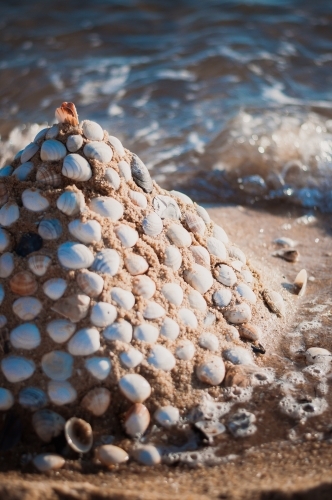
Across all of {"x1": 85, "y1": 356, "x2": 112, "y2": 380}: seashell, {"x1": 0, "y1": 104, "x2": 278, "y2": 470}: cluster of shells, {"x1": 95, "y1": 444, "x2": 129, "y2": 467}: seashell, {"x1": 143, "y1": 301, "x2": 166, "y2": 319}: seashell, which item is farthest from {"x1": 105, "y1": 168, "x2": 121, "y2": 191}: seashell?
{"x1": 95, "y1": 444, "x2": 129, "y2": 467}: seashell

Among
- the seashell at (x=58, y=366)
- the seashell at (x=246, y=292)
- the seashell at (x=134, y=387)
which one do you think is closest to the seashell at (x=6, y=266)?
the seashell at (x=58, y=366)

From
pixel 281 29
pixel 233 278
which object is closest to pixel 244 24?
pixel 281 29

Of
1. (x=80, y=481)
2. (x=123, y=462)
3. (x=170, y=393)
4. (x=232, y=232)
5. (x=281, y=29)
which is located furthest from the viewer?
(x=281, y=29)

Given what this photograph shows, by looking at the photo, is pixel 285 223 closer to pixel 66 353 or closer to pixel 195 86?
pixel 66 353

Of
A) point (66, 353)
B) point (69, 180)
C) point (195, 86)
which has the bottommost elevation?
point (195, 86)

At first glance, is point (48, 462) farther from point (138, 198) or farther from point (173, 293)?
point (138, 198)
